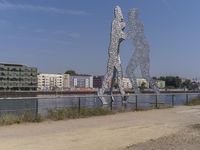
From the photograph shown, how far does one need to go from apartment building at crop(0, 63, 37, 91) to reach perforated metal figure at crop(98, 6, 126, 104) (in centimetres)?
7151

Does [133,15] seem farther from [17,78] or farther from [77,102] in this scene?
[17,78]

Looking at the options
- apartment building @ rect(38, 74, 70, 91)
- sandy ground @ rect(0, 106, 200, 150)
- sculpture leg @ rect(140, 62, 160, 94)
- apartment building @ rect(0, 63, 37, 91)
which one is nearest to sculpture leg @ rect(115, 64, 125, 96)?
sculpture leg @ rect(140, 62, 160, 94)

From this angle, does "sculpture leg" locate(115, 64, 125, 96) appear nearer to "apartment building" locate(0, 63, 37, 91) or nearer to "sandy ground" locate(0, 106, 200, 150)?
"sandy ground" locate(0, 106, 200, 150)

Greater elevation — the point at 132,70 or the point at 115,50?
the point at 115,50

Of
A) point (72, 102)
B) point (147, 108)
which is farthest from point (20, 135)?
point (147, 108)

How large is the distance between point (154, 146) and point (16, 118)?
8.31 m

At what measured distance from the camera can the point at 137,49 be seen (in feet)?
144

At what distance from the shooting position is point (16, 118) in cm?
2027

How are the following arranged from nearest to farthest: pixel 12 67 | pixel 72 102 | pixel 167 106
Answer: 1. pixel 72 102
2. pixel 167 106
3. pixel 12 67

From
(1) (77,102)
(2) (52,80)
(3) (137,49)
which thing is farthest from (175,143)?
(2) (52,80)

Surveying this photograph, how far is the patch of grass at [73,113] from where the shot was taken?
73.5 ft

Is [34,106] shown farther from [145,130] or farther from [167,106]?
[167,106]

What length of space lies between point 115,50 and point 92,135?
86.6ft

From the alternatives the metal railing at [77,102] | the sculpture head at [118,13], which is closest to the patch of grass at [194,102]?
the metal railing at [77,102]
